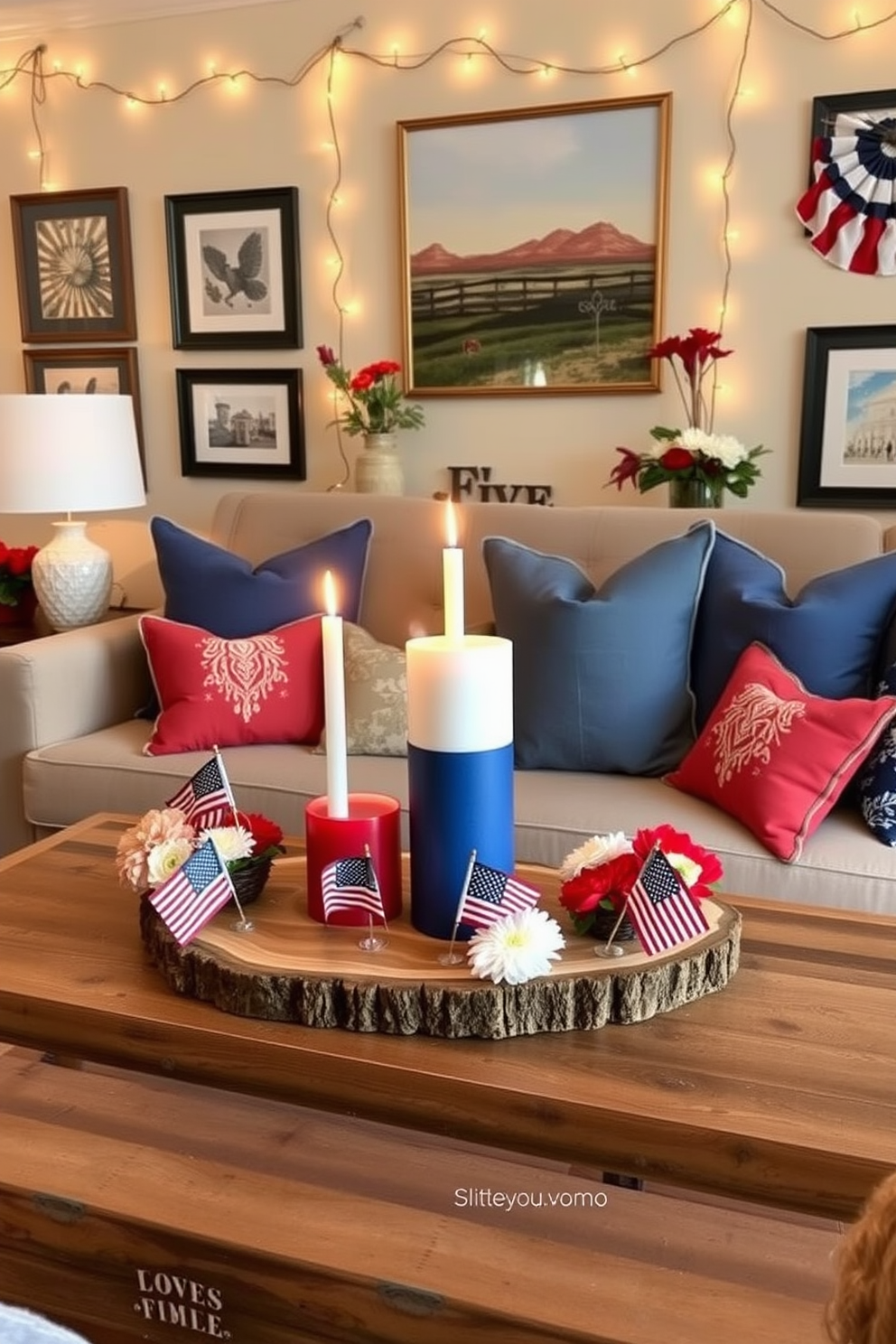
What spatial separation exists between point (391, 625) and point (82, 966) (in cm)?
154

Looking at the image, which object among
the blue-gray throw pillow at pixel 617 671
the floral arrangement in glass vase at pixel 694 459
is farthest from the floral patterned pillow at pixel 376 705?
the floral arrangement in glass vase at pixel 694 459

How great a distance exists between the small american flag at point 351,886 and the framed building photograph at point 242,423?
7.68ft

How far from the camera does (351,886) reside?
4.38 ft

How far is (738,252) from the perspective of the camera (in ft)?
9.72

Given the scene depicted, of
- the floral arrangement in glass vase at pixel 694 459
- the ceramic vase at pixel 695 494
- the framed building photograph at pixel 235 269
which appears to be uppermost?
the framed building photograph at pixel 235 269

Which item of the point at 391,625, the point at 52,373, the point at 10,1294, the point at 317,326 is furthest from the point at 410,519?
the point at 10,1294

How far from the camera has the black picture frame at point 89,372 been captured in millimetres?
3662

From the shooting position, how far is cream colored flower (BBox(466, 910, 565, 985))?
1.21m

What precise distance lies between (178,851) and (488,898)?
387 mm

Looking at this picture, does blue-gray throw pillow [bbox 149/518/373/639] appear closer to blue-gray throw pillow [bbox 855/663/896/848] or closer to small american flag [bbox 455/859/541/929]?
blue-gray throw pillow [bbox 855/663/896/848]

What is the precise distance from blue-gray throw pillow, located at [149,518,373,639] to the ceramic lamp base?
36 centimetres

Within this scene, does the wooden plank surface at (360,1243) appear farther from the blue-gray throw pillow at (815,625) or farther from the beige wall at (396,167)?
the beige wall at (396,167)

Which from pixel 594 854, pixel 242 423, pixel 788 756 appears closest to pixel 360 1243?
pixel 594 854

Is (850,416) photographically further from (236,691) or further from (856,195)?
(236,691)
